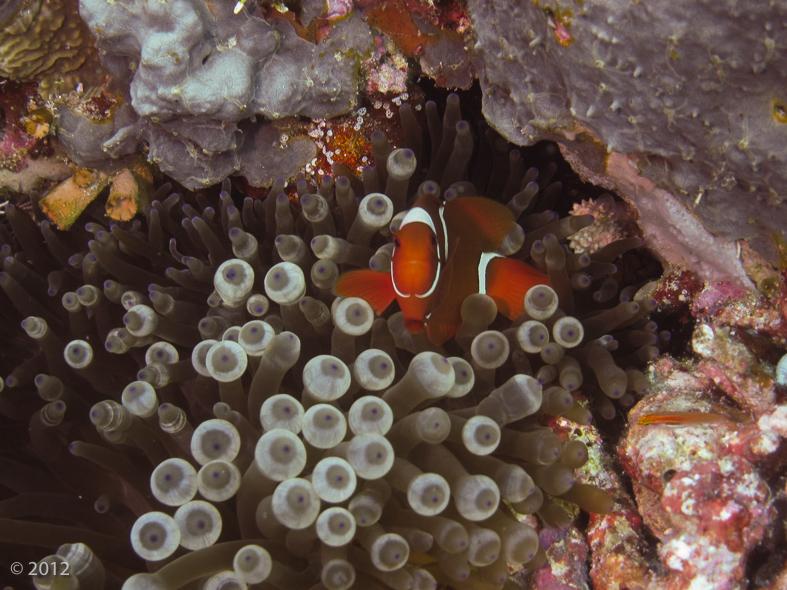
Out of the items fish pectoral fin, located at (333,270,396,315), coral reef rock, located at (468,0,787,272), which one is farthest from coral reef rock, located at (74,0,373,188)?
fish pectoral fin, located at (333,270,396,315)

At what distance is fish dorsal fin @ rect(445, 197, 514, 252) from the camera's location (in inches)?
65.2

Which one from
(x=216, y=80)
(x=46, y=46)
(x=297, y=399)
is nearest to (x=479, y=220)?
(x=297, y=399)

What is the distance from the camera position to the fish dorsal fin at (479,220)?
166 centimetres

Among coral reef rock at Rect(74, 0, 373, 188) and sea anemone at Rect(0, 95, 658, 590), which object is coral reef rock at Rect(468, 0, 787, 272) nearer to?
sea anemone at Rect(0, 95, 658, 590)

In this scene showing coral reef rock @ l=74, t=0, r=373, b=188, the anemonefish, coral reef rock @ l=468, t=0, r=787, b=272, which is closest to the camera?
coral reef rock @ l=468, t=0, r=787, b=272

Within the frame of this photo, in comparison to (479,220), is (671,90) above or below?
above

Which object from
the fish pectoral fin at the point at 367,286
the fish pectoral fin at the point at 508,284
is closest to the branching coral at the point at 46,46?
the fish pectoral fin at the point at 367,286

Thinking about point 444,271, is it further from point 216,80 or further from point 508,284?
point 216,80

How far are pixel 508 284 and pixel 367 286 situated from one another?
0.44m

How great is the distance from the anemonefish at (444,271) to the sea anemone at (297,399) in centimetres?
6

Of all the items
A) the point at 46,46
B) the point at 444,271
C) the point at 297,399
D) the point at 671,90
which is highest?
Result: the point at 46,46

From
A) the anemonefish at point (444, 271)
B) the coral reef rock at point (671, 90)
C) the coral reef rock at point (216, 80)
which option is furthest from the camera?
the coral reef rock at point (216, 80)

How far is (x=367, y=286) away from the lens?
151cm

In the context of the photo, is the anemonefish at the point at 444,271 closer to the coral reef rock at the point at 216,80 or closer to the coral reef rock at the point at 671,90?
the coral reef rock at the point at 671,90
